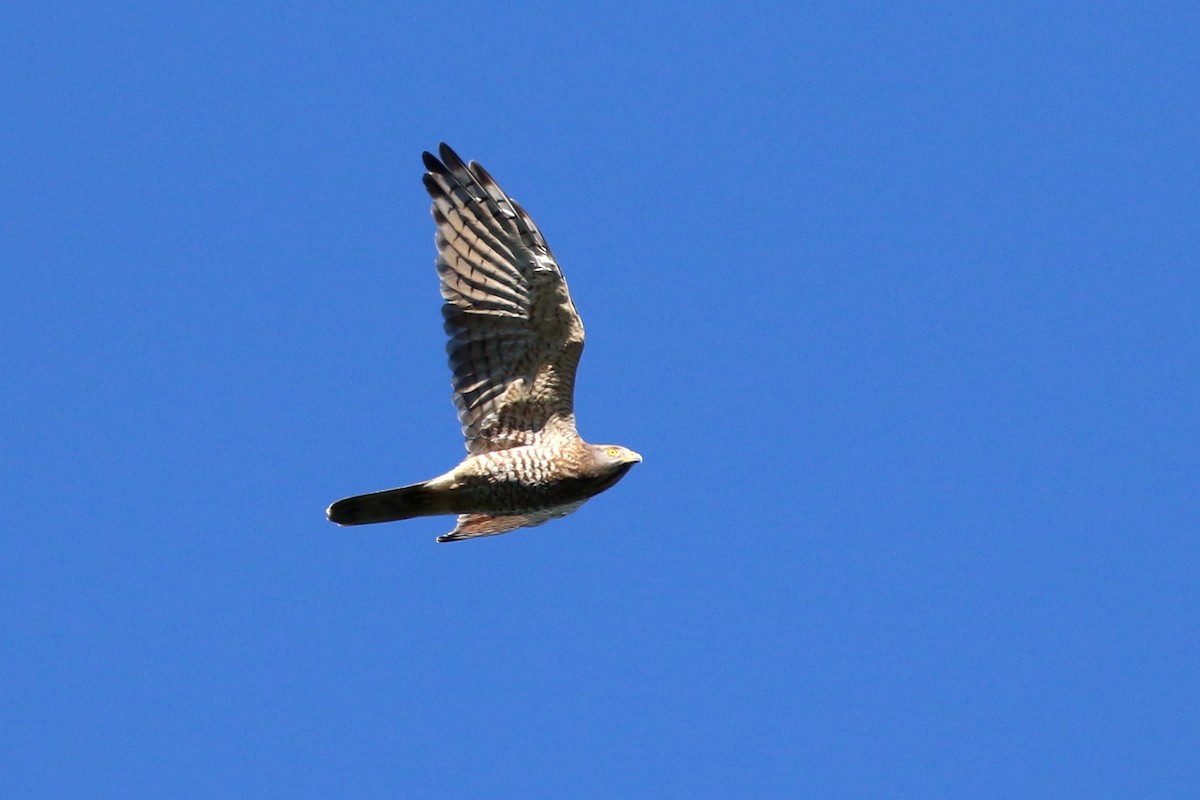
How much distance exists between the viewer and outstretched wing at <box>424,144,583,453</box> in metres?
10.0

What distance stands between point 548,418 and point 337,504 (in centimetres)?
166

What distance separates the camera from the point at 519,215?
33.0ft

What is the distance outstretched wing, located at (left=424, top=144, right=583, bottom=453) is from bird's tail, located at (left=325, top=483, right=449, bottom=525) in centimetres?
56

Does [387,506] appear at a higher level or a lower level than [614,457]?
lower

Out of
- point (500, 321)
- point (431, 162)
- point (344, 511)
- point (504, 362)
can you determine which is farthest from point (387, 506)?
point (431, 162)

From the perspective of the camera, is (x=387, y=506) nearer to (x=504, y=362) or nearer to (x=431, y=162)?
(x=504, y=362)

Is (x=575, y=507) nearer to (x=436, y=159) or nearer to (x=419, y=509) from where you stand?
(x=419, y=509)

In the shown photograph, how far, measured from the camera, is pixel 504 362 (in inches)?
400

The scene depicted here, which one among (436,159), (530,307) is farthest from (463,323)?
(436,159)

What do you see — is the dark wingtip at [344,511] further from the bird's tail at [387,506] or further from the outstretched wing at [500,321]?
the outstretched wing at [500,321]

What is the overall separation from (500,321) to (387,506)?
1558mm

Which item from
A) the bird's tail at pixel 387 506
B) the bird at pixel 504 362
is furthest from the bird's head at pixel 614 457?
the bird's tail at pixel 387 506

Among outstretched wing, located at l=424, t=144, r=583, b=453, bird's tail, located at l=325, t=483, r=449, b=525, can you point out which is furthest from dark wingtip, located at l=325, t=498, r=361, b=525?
outstretched wing, located at l=424, t=144, r=583, b=453

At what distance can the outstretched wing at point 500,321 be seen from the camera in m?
10.0
